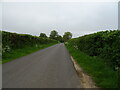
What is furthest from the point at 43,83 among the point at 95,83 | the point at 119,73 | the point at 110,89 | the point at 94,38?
the point at 94,38

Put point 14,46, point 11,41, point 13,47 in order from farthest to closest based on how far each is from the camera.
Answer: point 14,46 < point 13,47 < point 11,41

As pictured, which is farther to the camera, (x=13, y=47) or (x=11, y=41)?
(x=13, y=47)

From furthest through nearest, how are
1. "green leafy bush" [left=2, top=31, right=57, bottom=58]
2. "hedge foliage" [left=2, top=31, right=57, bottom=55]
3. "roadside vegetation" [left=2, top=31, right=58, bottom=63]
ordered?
"hedge foliage" [left=2, top=31, right=57, bottom=55]
"green leafy bush" [left=2, top=31, right=57, bottom=58]
"roadside vegetation" [left=2, top=31, right=58, bottom=63]

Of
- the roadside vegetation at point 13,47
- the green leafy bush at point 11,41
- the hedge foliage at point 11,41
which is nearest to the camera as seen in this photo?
the roadside vegetation at point 13,47

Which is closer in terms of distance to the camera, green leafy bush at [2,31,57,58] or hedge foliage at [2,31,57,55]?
green leafy bush at [2,31,57,58]

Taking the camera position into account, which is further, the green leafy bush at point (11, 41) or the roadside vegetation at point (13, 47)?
the green leafy bush at point (11, 41)

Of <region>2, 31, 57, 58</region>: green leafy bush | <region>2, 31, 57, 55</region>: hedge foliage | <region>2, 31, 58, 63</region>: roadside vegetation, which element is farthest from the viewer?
<region>2, 31, 57, 55</region>: hedge foliage

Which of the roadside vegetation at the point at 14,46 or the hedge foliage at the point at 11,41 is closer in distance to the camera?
the roadside vegetation at the point at 14,46

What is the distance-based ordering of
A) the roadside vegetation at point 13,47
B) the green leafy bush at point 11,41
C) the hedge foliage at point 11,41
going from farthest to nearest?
the hedge foliage at point 11,41 < the green leafy bush at point 11,41 < the roadside vegetation at point 13,47

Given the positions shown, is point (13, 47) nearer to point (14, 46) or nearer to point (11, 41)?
point (14, 46)

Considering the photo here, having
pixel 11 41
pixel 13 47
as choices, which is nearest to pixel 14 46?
pixel 13 47

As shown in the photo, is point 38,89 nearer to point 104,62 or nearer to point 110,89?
point 110,89

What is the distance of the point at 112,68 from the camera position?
4.27 m

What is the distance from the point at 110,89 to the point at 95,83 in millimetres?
535
